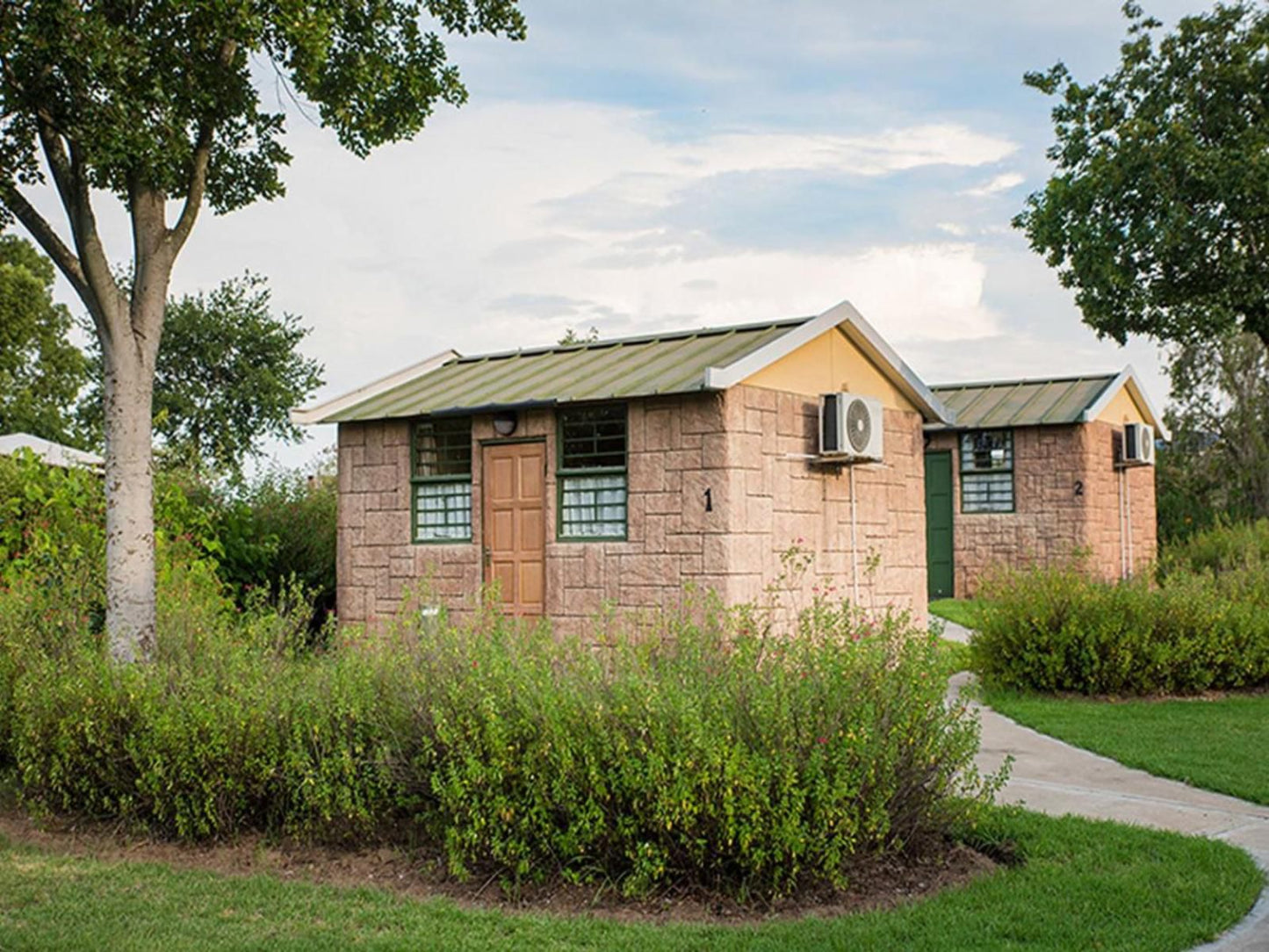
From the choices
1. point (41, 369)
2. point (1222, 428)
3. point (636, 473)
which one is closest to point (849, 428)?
point (636, 473)

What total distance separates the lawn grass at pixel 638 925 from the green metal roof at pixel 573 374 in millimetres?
6672

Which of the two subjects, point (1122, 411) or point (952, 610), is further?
point (1122, 411)

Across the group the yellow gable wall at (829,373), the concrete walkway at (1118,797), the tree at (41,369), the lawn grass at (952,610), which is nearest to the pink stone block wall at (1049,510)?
the lawn grass at (952,610)

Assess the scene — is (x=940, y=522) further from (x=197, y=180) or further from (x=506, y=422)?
(x=197, y=180)

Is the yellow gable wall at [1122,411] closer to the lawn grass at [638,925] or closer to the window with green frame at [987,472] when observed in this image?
the window with green frame at [987,472]

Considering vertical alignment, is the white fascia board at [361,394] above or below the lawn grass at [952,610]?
above

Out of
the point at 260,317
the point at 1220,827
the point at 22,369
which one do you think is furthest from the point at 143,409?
the point at 260,317

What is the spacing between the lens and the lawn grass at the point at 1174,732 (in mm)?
8141

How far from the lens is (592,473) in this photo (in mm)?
12797

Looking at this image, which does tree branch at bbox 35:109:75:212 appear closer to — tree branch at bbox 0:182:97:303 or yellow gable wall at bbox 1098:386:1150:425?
tree branch at bbox 0:182:97:303

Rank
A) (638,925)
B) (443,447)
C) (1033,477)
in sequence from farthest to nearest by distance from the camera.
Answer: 1. (1033,477)
2. (443,447)
3. (638,925)

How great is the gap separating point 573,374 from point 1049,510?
969 cm

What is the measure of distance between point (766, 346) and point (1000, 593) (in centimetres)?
310

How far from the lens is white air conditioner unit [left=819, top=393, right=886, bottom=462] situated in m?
12.9
